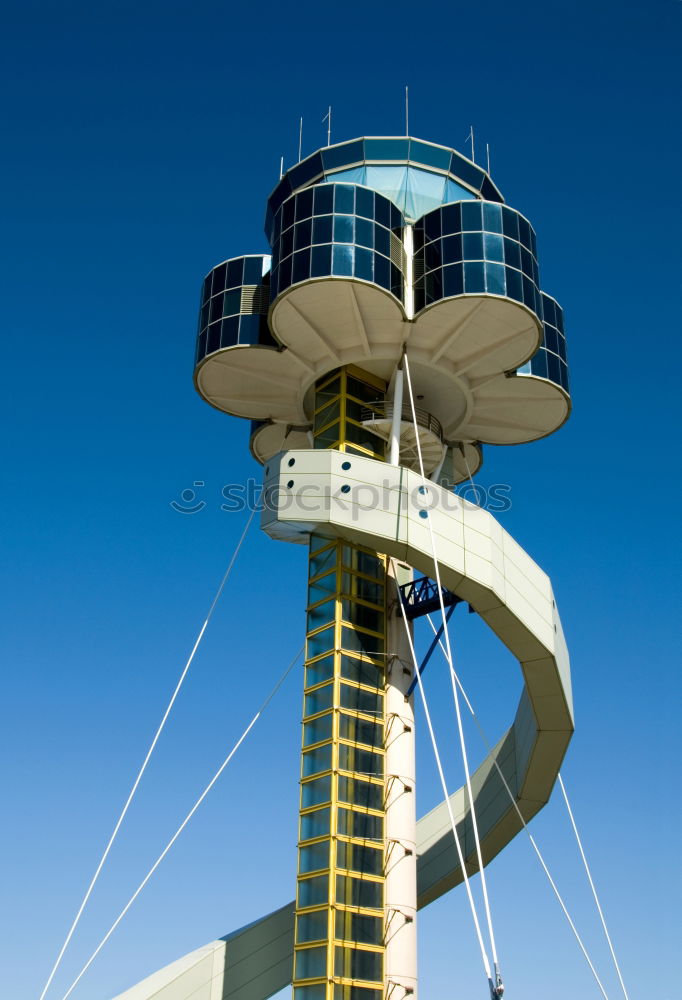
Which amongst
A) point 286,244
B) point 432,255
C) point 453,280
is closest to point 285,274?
point 286,244

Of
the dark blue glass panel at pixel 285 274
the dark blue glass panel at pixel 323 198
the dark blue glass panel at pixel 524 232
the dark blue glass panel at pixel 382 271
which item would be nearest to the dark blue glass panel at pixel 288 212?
the dark blue glass panel at pixel 323 198

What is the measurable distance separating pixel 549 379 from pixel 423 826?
14.1 m

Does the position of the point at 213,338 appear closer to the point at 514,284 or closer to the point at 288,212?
the point at 288,212

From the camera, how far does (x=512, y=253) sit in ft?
102

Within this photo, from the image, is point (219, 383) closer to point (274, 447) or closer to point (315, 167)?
point (274, 447)

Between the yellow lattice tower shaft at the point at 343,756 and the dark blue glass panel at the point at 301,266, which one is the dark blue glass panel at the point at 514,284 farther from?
the dark blue glass panel at the point at 301,266

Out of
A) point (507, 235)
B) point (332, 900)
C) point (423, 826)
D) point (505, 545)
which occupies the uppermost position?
point (507, 235)

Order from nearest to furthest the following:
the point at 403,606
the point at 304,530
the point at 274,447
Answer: the point at 304,530
the point at 403,606
the point at 274,447

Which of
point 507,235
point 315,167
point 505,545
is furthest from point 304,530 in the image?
point 315,167

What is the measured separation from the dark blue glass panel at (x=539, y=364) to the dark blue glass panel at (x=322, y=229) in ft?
23.9

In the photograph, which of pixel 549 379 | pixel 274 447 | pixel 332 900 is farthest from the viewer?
pixel 274 447

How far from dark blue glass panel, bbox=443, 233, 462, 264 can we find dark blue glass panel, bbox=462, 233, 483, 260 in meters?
0.15

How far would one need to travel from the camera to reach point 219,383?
112 feet

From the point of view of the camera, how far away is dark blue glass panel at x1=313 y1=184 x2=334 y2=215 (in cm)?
3111
